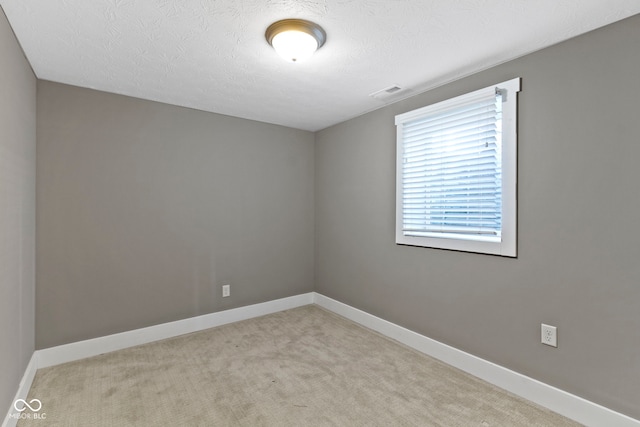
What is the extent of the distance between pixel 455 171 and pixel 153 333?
125 inches

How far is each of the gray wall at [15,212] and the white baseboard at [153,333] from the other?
23 centimetres

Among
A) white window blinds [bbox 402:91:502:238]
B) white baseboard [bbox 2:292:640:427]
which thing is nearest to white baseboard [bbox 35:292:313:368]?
white baseboard [bbox 2:292:640:427]

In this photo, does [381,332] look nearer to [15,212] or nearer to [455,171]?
[455,171]

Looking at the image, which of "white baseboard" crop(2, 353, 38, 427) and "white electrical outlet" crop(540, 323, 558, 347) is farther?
"white electrical outlet" crop(540, 323, 558, 347)

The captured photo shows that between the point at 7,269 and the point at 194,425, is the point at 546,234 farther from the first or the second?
the point at 7,269

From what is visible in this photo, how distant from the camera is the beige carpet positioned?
1906 mm

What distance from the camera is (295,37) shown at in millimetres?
1816

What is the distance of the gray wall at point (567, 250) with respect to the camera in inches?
68.5

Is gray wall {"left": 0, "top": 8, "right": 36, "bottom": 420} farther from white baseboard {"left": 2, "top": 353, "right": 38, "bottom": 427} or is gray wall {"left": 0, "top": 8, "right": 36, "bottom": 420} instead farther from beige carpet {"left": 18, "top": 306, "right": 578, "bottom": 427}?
beige carpet {"left": 18, "top": 306, "right": 578, "bottom": 427}

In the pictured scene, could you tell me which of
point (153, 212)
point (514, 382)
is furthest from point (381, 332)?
point (153, 212)

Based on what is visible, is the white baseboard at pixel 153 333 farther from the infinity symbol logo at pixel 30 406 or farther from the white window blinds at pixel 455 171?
the white window blinds at pixel 455 171

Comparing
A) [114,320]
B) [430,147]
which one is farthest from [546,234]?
[114,320]

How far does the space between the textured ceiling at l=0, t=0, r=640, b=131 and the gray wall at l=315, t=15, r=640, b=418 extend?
0.71 ft

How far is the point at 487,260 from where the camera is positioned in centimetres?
235
